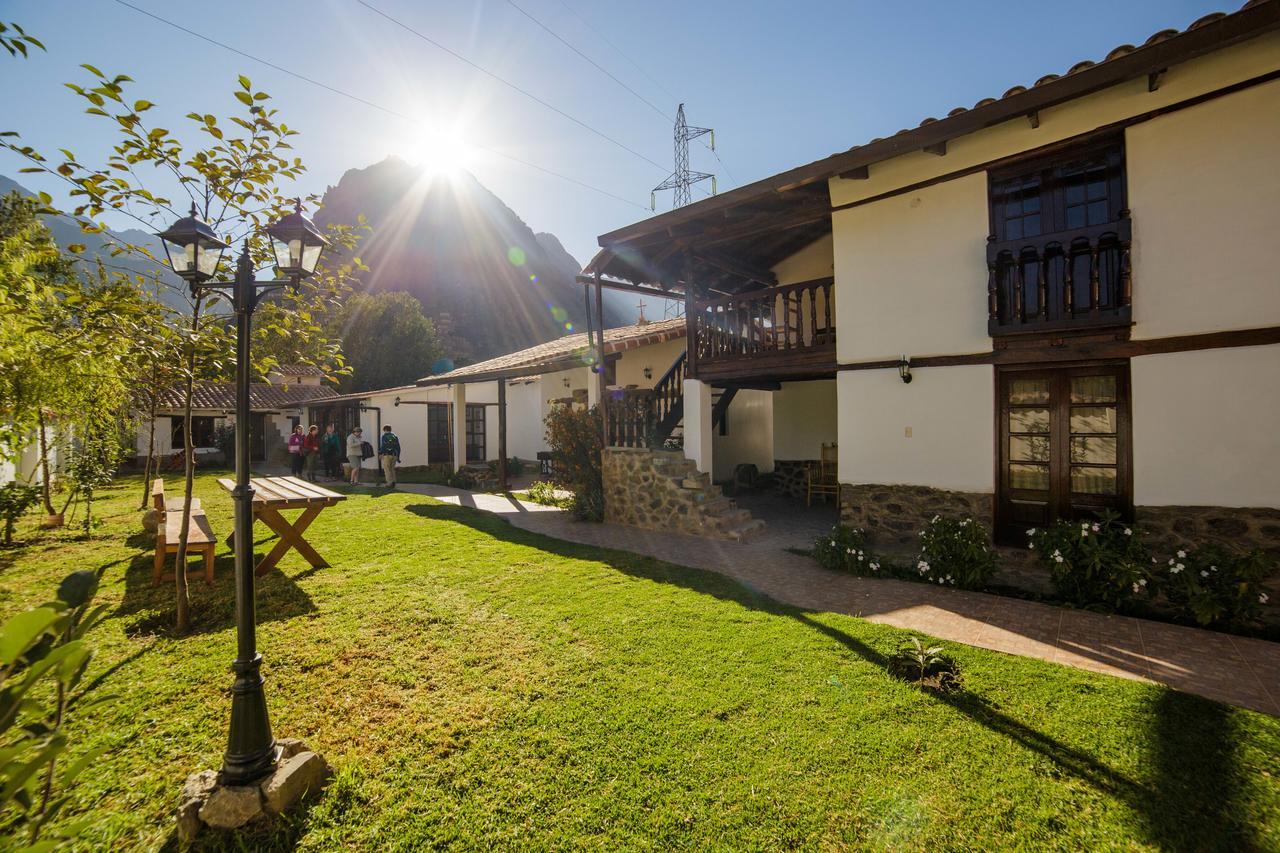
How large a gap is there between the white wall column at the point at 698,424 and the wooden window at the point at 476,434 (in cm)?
1133

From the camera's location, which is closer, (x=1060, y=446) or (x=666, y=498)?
(x=1060, y=446)

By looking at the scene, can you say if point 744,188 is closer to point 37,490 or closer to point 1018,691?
point 1018,691

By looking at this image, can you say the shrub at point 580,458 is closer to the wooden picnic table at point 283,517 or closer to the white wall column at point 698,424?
the white wall column at point 698,424

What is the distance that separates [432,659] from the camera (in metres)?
3.91

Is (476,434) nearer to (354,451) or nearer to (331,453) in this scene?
(331,453)

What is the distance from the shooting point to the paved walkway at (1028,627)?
143 inches

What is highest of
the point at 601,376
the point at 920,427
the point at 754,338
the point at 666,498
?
the point at 754,338

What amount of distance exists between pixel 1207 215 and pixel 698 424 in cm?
603

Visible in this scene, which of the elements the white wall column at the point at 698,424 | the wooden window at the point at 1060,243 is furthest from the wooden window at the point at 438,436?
the wooden window at the point at 1060,243

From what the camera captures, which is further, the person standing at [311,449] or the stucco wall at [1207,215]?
the person standing at [311,449]

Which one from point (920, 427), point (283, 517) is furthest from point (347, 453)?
point (920, 427)

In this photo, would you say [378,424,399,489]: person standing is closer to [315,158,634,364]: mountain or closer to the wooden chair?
the wooden chair

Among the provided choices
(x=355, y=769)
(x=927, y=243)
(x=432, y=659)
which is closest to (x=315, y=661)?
(x=432, y=659)

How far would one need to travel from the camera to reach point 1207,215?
4.88 metres
